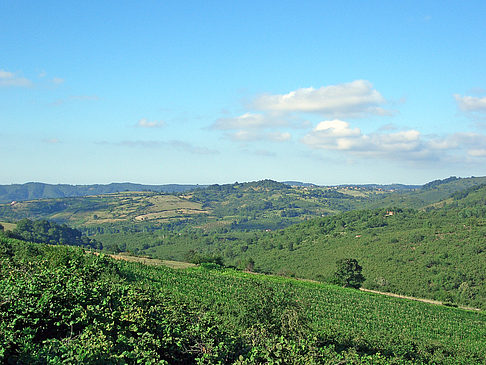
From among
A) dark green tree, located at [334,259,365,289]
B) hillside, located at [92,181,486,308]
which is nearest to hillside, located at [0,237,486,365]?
dark green tree, located at [334,259,365,289]

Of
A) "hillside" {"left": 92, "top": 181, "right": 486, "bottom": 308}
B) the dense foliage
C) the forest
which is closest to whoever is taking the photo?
the forest

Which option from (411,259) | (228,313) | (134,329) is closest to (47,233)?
(411,259)

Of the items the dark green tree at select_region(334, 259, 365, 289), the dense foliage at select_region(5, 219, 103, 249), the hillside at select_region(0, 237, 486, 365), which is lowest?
the dense foliage at select_region(5, 219, 103, 249)

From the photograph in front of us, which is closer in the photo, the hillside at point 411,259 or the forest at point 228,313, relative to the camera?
the forest at point 228,313

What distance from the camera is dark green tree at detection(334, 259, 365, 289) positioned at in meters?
86.2

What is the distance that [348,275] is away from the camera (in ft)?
283

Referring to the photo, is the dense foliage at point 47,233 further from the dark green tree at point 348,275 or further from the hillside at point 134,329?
the hillside at point 134,329

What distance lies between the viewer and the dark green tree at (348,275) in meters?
86.2

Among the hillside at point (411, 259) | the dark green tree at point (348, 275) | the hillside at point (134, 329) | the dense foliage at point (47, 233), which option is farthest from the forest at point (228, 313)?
the dense foliage at point (47, 233)

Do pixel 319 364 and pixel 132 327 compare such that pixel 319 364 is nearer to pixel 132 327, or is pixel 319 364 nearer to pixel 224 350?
pixel 224 350

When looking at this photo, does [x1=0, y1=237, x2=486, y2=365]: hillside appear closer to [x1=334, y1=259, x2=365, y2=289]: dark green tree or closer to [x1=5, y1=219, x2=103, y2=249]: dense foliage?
[x1=334, y1=259, x2=365, y2=289]: dark green tree

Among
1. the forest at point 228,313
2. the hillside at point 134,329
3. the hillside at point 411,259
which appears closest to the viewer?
the hillside at point 134,329

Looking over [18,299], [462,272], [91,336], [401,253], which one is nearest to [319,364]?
[91,336]

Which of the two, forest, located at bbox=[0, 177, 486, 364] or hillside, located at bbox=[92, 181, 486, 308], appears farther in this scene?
hillside, located at bbox=[92, 181, 486, 308]
